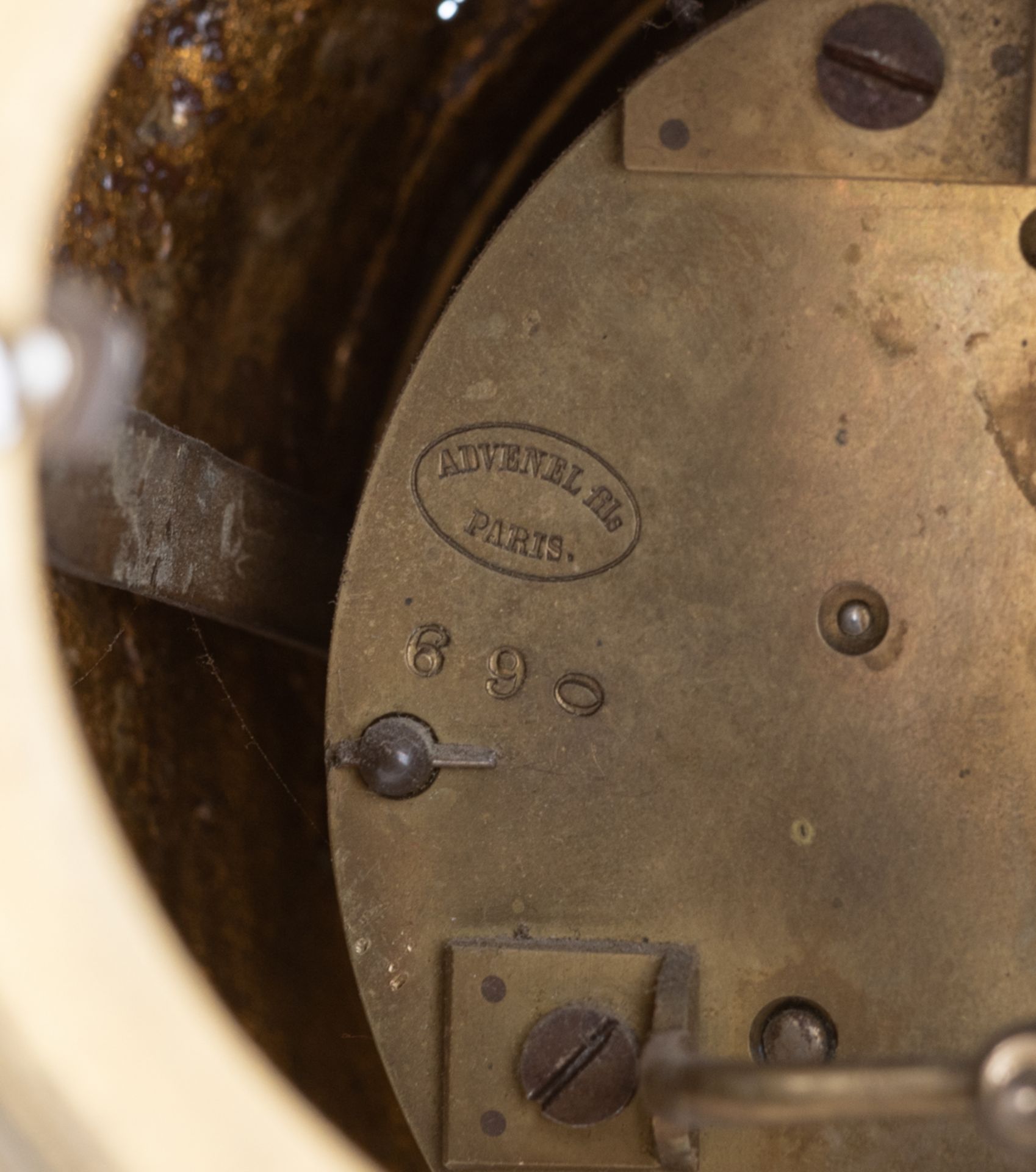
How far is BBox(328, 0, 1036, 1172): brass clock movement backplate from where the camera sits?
87cm

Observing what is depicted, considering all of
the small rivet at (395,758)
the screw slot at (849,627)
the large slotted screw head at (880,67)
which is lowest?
the small rivet at (395,758)

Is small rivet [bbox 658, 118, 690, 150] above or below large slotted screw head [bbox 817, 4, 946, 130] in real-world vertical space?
below

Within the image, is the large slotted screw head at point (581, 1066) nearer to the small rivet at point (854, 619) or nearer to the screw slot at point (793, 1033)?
the screw slot at point (793, 1033)

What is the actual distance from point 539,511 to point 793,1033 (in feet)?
1.22

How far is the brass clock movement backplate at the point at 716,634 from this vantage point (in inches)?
34.3

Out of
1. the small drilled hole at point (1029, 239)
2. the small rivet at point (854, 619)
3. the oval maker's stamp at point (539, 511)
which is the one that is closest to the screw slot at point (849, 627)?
the small rivet at point (854, 619)

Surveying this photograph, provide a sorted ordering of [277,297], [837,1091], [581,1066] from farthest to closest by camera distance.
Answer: [277,297], [581,1066], [837,1091]

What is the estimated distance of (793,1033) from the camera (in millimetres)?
872

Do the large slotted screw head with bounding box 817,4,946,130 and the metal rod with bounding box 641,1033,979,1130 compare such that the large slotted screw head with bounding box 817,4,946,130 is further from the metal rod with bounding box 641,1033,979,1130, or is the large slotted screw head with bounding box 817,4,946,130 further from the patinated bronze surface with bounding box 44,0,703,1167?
the metal rod with bounding box 641,1033,979,1130

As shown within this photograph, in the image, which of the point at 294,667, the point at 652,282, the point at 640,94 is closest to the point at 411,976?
the point at 294,667

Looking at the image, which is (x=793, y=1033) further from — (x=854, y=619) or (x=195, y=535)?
(x=195, y=535)

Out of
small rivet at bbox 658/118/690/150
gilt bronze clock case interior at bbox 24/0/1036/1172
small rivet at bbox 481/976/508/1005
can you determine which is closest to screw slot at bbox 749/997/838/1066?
gilt bronze clock case interior at bbox 24/0/1036/1172

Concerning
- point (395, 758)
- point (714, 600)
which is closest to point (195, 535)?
point (395, 758)

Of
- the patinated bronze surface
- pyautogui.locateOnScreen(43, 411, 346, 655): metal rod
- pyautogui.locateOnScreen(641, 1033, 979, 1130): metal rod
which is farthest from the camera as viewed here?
the patinated bronze surface
